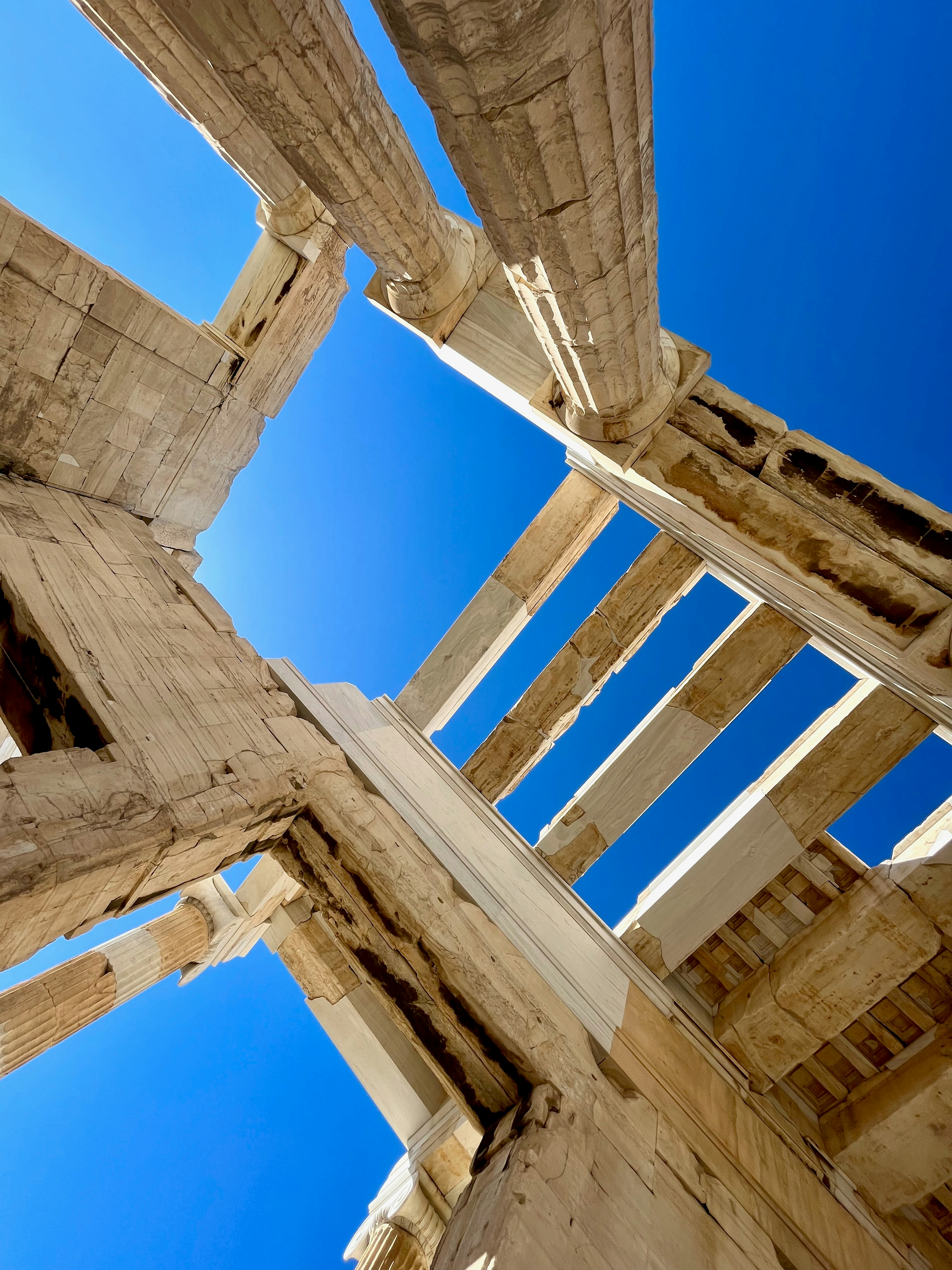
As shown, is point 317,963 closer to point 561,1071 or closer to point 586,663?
point 561,1071

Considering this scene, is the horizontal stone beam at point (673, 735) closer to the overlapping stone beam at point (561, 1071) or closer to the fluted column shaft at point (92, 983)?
the overlapping stone beam at point (561, 1071)

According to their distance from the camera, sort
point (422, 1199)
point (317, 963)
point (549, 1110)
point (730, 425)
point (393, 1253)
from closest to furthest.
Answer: point (549, 1110)
point (730, 425)
point (393, 1253)
point (422, 1199)
point (317, 963)

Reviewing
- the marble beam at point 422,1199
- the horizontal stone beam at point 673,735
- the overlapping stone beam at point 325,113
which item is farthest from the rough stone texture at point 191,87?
the marble beam at point 422,1199

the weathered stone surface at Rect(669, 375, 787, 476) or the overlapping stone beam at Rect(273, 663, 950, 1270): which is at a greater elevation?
the weathered stone surface at Rect(669, 375, 787, 476)

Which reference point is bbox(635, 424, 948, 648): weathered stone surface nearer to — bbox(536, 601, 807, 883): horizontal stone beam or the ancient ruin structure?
the ancient ruin structure

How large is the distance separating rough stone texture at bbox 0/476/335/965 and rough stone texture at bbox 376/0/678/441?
8.58ft

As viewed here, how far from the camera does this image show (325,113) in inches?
98.6

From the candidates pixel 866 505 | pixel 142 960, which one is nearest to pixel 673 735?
pixel 866 505

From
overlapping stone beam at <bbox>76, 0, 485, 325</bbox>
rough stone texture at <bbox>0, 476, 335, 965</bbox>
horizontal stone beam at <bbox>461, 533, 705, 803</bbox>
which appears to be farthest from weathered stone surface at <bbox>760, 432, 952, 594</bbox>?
rough stone texture at <bbox>0, 476, 335, 965</bbox>

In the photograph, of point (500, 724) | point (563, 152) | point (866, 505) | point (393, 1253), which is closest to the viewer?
point (563, 152)

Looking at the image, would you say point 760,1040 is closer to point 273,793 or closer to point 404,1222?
point 404,1222

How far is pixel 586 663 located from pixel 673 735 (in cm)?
99

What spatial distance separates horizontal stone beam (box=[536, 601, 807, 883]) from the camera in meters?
4.80

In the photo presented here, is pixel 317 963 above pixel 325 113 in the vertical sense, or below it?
below
